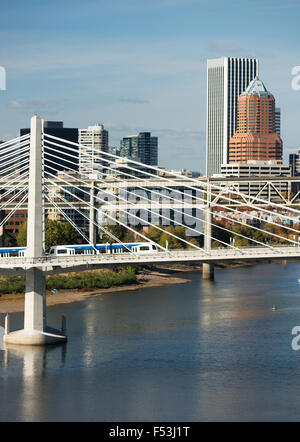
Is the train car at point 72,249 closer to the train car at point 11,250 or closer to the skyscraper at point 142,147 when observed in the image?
the train car at point 11,250

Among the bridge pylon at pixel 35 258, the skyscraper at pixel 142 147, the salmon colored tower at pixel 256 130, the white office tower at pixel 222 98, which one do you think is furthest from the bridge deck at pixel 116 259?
the white office tower at pixel 222 98

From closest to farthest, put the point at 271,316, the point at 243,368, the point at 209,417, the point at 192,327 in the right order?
the point at 209,417, the point at 243,368, the point at 192,327, the point at 271,316

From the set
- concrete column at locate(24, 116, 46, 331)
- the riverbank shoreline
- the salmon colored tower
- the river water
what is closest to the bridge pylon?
concrete column at locate(24, 116, 46, 331)

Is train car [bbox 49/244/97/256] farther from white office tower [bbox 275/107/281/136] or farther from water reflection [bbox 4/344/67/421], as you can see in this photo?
white office tower [bbox 275/107/281/136]

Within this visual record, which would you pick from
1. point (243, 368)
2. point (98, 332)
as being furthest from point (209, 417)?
point (98, 332)

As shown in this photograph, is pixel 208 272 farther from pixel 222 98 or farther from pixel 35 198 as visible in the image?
pixel 222 98

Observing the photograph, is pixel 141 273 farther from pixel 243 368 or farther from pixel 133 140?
pixel 133 140

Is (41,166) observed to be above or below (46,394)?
above
